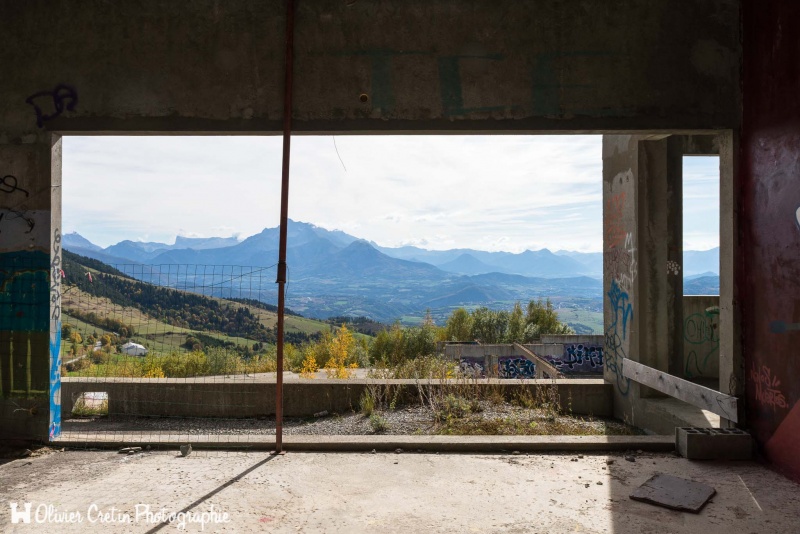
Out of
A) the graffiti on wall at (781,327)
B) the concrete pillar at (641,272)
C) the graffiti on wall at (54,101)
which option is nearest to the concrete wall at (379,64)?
the graffiti on wall at (54,101)

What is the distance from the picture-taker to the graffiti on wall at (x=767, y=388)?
504cm

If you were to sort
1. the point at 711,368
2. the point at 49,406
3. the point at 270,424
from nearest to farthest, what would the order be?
the point at 49,406, the point at 270,424, the point at 711,368

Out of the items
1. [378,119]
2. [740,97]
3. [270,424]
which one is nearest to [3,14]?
[378,119]

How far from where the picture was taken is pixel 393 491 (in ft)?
14.5

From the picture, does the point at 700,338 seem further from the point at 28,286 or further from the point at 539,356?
the point at 28,286

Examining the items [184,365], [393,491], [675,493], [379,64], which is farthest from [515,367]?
[379,64]

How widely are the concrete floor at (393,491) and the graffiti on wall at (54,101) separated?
3538mm

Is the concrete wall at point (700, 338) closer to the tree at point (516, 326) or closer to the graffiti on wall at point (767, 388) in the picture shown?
the graffiti on wall at point (767, 388)

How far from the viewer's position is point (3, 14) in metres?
5.58

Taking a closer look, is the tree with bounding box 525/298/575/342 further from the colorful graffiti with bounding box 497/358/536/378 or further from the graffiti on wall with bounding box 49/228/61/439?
the graffiti on wall with bounding box 49/228/61/439

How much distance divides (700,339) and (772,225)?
6.41m

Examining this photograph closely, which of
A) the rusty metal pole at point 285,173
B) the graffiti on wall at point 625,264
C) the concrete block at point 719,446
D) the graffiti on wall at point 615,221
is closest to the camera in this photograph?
the concrete block at point 719,446

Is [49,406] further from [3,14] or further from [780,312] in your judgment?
[780,312]

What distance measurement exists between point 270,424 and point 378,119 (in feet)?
16.8
